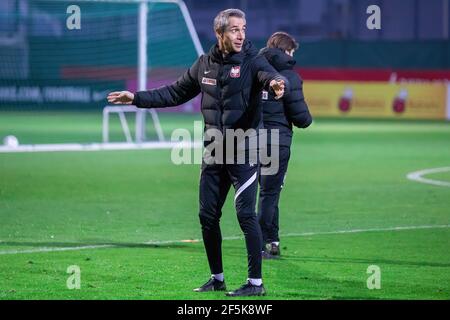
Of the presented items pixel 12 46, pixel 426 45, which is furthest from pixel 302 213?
pixel 426 45

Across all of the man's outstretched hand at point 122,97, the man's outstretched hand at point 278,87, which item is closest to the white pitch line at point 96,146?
the man's outstretched hand at point 122,97

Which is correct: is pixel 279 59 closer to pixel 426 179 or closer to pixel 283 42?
pixel 283 42

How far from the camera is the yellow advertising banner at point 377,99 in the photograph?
3591 cm

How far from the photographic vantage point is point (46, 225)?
40.5ft

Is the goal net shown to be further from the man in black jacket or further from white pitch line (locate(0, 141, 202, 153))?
the man in black jacket

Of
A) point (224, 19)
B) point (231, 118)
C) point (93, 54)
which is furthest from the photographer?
point (93, 54)

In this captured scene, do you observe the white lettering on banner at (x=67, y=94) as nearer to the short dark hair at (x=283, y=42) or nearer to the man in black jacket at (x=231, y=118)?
the short dark hair at (x=283, y=42)

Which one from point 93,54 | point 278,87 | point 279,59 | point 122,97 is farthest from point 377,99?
point 278,87

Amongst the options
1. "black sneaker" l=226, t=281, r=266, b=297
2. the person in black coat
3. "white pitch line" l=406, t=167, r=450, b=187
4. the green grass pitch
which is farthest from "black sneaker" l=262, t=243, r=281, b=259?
"white pitch line" l=406, t=167, r=450, b=187

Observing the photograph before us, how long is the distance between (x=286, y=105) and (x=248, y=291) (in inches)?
94.2

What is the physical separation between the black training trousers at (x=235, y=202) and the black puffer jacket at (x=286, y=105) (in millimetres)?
1571

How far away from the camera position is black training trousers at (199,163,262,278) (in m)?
8.24

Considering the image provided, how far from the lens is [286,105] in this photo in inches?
393

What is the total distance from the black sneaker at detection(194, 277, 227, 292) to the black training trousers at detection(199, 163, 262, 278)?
0.08 m
